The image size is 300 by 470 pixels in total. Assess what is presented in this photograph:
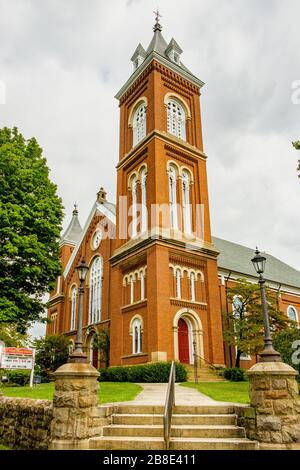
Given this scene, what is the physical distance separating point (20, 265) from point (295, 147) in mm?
14042

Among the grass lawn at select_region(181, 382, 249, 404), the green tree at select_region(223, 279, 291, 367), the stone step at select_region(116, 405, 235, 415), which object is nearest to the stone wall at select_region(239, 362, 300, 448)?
the stone step at select_region(116, 405, 235, 415)

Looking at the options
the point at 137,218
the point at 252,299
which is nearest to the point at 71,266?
the point at 137,218

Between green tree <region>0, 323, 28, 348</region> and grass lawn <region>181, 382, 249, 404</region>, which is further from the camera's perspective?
green tree <region>0, 323, 28, 348</region>

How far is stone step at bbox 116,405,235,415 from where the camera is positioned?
8454 millimetres

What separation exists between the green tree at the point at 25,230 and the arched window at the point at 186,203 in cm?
890

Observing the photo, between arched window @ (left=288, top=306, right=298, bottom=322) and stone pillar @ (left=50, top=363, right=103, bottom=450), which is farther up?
arched window @ (left=288, top=306, right=298, bottom=322)

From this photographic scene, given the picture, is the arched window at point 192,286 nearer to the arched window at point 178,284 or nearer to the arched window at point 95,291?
the arched window at point 178,284

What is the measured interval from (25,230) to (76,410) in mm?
13691

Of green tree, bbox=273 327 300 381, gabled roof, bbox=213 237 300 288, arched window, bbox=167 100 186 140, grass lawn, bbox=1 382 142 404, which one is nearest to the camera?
grass lawn, bbox=1 382 142 404

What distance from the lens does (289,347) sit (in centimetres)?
1488

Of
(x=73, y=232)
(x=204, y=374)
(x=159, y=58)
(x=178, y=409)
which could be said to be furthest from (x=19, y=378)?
(x=159, y=58)

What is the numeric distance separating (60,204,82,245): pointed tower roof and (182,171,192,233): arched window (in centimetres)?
1578

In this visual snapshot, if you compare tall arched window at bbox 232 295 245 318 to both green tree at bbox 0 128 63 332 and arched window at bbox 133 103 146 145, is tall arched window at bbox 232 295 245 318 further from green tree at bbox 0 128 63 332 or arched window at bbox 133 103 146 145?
arched window at bbox 133 103 146 145

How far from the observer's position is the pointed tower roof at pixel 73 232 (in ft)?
127
